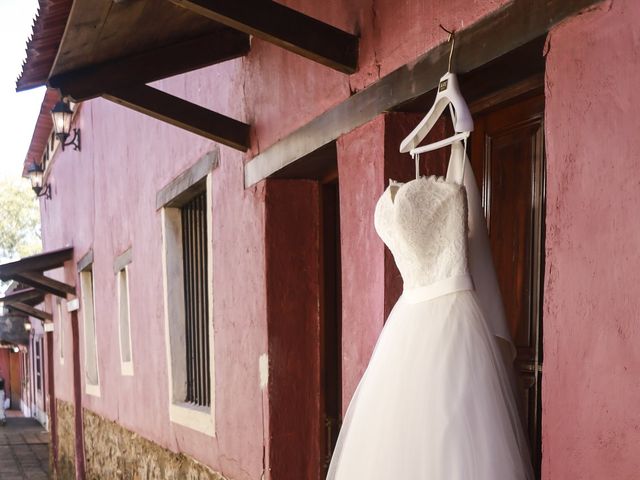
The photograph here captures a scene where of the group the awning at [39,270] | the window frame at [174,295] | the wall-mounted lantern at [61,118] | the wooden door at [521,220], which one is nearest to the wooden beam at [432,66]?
the wooden door at [521,220]

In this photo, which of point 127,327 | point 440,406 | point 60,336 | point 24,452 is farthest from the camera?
point 24,452

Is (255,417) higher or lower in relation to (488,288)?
lower

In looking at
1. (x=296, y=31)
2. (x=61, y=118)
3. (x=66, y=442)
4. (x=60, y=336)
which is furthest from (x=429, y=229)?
(x=60, y=336)

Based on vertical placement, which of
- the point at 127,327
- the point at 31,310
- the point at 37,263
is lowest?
the point at 31,310

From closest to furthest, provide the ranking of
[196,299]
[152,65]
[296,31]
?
[296,31] → [152,65] → [196,299]

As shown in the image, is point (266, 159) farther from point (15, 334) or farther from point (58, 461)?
point (15, 334)

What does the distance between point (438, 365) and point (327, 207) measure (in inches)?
88.2

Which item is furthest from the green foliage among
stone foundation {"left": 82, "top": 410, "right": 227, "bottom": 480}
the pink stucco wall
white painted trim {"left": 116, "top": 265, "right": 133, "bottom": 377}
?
the pink stucco wall

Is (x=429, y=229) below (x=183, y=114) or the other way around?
below

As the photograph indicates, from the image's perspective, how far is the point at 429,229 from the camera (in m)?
2.33

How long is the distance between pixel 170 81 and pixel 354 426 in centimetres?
458

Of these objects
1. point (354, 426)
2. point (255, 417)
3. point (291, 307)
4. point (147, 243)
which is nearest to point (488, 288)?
point (354, 426)

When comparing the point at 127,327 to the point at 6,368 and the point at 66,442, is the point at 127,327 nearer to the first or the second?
the point at 66,442

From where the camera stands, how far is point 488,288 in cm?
233
